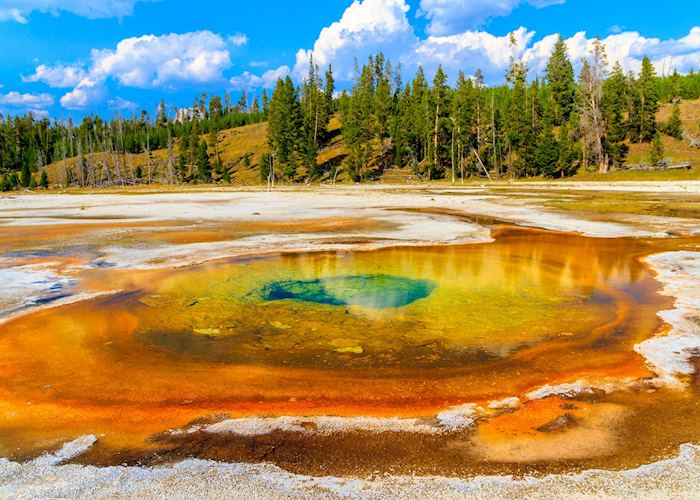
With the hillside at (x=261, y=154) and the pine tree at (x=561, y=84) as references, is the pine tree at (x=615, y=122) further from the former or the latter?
the pine tree at (x=561, y=84)

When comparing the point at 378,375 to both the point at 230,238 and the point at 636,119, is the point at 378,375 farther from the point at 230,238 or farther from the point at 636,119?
the point at 636,119

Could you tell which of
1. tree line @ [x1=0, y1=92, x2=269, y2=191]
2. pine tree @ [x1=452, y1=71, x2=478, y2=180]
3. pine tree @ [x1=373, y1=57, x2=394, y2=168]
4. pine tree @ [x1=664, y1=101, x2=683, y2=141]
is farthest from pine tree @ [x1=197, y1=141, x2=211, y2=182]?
pine tree @ [x1=664, y1=101, x2=683, y2=141]

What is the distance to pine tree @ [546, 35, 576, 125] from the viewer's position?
3105 inches

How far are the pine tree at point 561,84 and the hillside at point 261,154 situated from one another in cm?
1271

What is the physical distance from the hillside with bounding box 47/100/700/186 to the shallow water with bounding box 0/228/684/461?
5009 centimetres

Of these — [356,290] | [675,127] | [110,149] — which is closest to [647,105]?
[675,127]

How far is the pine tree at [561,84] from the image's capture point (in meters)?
78.9

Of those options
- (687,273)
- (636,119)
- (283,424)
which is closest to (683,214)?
(687,273)

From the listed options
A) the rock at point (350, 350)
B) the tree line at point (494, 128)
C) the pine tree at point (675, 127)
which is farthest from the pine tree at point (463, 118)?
the rock at point (350, 350)

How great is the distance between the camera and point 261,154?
308 ft

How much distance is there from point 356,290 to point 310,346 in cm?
310

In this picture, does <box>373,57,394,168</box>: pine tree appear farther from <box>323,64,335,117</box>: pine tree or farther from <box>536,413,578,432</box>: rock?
<box>536,413,578,432</box>: rock

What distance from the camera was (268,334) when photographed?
709 cm

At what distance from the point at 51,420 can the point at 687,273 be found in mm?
11290
